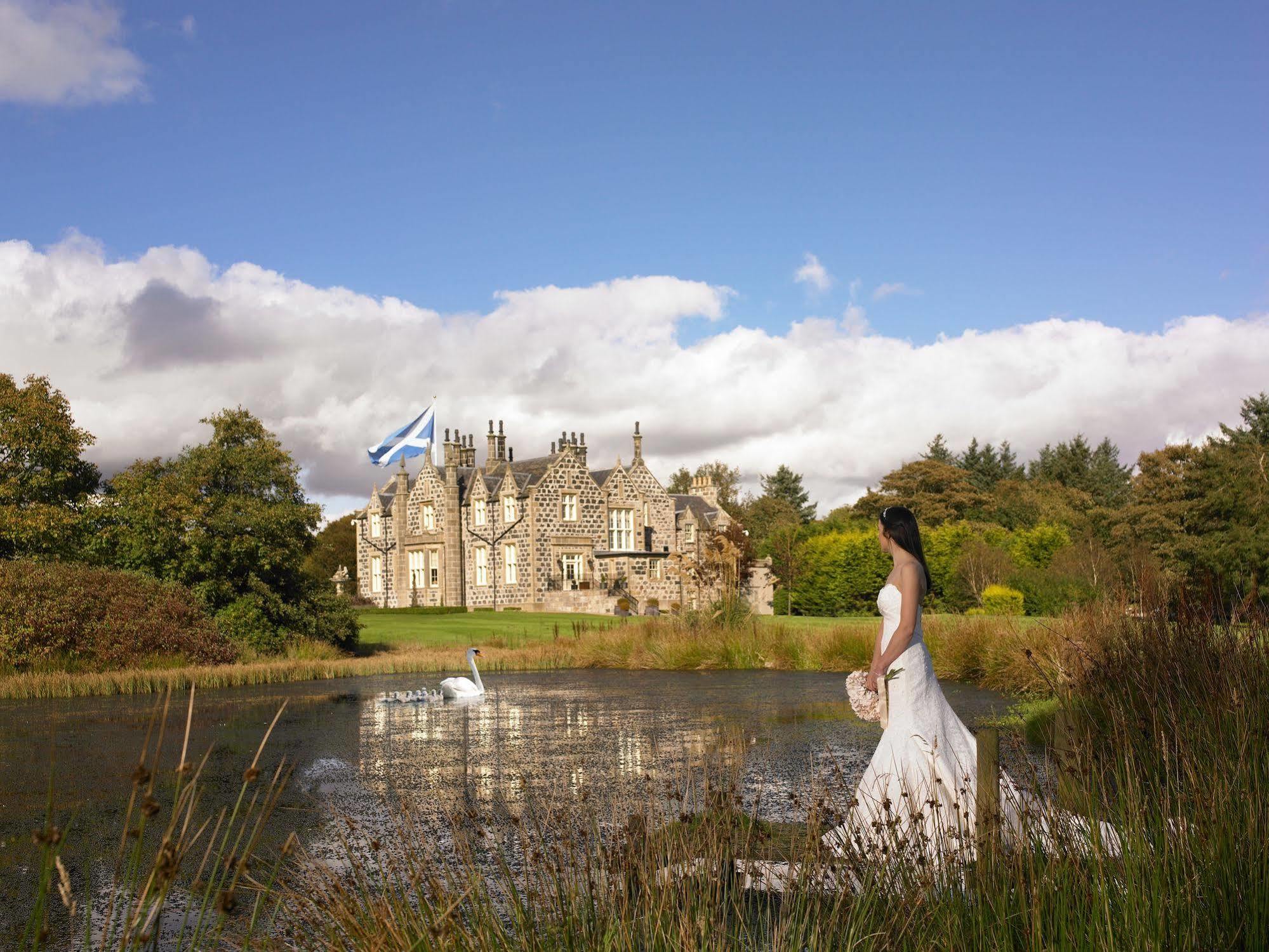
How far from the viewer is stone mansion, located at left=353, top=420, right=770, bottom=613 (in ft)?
187

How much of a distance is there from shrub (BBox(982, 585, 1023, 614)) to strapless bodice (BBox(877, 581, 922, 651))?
99.4 ft

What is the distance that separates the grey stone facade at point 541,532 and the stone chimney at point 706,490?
4.13 ft

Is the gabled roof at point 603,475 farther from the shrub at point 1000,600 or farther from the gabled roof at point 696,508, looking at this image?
the shrub at point 1000,600

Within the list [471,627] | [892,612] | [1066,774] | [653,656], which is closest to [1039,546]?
[471,627]

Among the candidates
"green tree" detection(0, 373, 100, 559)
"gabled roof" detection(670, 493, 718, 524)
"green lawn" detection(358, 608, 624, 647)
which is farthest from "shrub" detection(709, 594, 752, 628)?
"gabled roof" detection(670, 493, 718, 524)

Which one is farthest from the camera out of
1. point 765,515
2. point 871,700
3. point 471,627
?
point 765,515

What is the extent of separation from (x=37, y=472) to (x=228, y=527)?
723cm

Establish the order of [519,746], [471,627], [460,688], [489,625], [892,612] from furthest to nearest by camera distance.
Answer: [489,625]
[471,627]
[460,688]
[519,746]
[892,612]

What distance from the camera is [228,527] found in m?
26.0

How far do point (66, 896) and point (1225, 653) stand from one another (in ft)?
25.1

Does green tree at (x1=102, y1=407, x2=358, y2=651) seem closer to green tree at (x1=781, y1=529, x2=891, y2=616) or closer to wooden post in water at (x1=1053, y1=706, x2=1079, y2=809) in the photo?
wooden post in water at (x1=1053, y1=706, x2=1079, y2=809)

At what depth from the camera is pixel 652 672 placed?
78.3 feet

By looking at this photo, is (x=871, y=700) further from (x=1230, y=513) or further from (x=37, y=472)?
(x=1230, y=513)

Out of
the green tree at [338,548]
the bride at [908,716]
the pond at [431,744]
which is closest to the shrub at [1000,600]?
the pond at [431,744]
